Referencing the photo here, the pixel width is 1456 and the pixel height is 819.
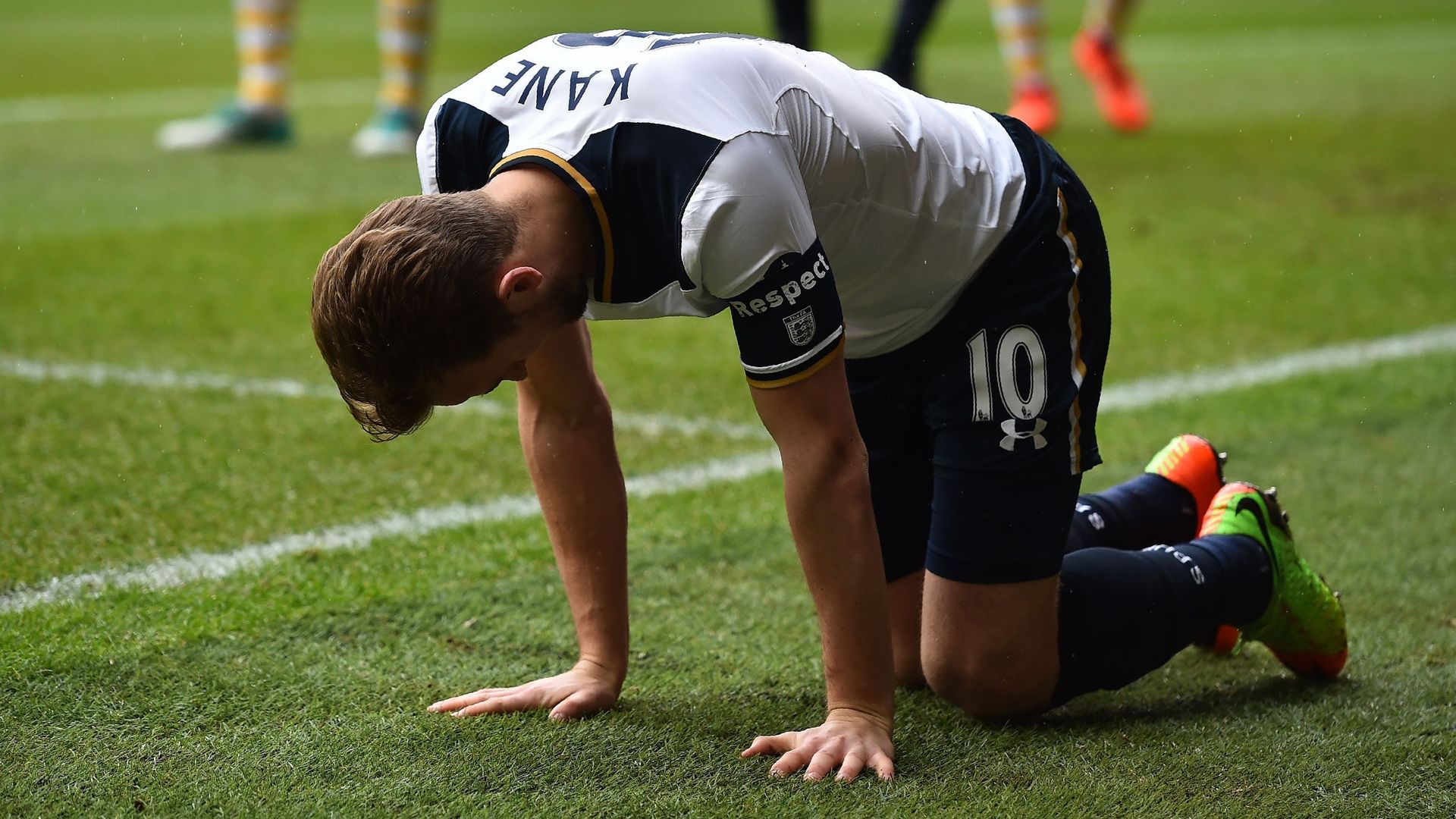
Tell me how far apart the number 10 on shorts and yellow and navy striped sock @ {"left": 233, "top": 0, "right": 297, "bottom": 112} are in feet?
20.9

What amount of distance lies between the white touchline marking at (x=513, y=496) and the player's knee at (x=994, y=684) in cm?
116

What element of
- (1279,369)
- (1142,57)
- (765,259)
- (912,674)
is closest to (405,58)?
(1279,369)

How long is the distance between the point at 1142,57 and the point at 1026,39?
509 centimetres

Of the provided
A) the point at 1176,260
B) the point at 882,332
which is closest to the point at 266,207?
the point at 1176,260

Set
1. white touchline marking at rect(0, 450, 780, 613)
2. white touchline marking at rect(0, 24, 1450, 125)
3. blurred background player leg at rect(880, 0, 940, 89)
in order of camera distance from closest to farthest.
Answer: white touchline marking at rect(0, 450, 780, 613), blurred background player leg at rect(880, 0, 940, 89), white touchline marking at rect(0, 24, 1450, 125)

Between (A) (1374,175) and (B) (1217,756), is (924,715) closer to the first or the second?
(B) (1217,756)

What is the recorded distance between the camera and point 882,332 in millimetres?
2275

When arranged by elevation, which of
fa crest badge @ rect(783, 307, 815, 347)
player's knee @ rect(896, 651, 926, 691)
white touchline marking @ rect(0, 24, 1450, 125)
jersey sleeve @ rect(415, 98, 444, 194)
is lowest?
white touchline marking @ rect(0, 24, 1450, 125)

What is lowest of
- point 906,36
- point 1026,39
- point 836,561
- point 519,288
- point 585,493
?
point 1026,39

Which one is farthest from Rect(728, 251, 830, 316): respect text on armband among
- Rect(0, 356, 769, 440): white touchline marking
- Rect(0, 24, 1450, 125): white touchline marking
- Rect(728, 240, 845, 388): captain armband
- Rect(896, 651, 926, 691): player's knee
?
Rect(0, 24, 1450, 125): white touchline marking

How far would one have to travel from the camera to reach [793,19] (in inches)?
260

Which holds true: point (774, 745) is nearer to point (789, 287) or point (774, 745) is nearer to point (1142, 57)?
point (789, 287)

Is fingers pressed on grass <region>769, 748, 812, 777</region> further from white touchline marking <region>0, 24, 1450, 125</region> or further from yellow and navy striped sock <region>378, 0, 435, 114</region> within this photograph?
white touchline marking <region>0, 24, 1450, 125</region>

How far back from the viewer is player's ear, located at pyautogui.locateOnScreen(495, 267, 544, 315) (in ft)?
5.84
